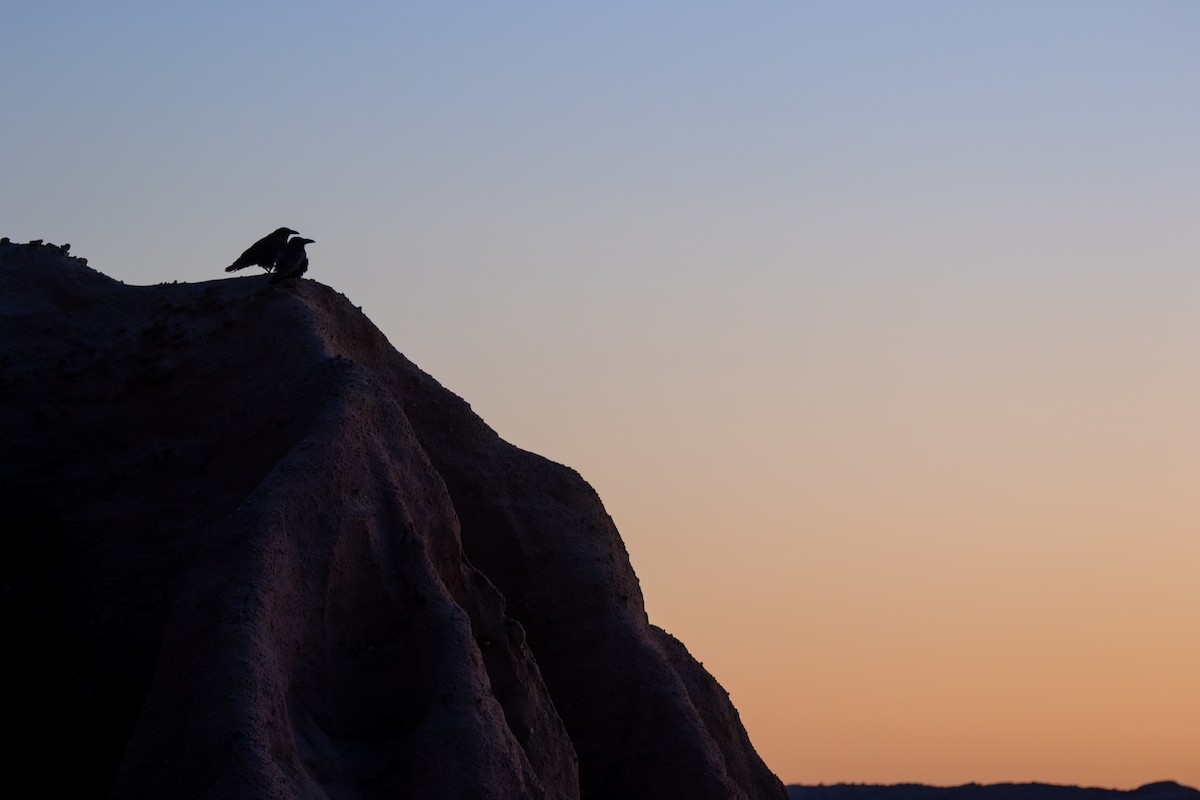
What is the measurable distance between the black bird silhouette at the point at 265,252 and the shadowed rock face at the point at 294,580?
59 centimetres

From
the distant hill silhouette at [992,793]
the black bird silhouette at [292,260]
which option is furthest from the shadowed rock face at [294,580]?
the distant hill silhouette at [992,793]

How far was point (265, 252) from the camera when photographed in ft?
74.7

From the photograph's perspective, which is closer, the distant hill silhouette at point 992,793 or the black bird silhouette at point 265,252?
the black bird silhouette at point 265,252

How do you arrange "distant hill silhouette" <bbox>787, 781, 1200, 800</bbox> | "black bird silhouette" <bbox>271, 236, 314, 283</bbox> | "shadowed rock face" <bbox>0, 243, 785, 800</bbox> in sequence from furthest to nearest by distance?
"distant hill silhouette" <bbox>787, 781, 1200, 800</bbox> < "black bird silhouette" <bbox>271, 236, 314, 283</bbox> < "shadowed rock face" <bbox>0, 243, 785, 800</bbox>

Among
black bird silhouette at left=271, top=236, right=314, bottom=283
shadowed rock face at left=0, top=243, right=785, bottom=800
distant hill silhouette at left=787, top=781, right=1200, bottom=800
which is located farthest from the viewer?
distant hill silhouette at left=787, top=781, right=1200, bottom=800

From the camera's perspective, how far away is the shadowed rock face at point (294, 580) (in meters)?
17.5

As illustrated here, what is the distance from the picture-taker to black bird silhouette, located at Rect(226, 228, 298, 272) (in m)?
22.7

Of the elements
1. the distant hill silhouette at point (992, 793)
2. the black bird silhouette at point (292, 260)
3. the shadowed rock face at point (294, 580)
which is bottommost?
the shadowed rock face at point (294, 580)

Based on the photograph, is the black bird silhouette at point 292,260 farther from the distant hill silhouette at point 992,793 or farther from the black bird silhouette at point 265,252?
the distant hill silhouette at point 992,793

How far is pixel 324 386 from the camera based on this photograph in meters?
20.8

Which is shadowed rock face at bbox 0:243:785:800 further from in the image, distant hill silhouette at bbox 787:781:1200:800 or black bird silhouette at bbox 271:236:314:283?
distant hill silhouette at bbox 787:781:1200:800

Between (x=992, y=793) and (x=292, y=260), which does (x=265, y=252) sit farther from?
(x=992, y=793)

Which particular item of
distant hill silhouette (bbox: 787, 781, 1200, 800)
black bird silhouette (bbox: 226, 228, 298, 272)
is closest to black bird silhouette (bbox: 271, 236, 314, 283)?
black bird silhouette (bbox: 226, 228, 298, 272)

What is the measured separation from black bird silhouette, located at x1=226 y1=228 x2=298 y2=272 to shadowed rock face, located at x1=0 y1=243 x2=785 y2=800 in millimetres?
587
